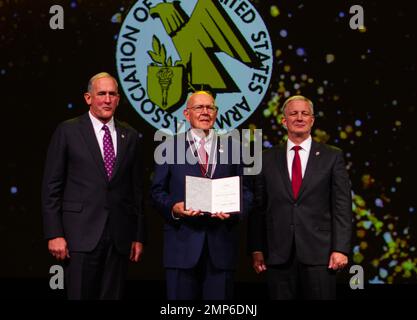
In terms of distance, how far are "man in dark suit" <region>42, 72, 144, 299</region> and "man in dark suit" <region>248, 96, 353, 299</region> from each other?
741 mm

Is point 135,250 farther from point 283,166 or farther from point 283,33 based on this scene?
point 283,33

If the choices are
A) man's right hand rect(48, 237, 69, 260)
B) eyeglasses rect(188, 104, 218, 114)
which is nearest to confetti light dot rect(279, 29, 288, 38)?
eyeglasses rect(188, 104, 218, 114)

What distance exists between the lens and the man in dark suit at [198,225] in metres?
3.45

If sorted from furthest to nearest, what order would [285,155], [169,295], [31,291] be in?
[31,291] < [285,155] < [169,295]

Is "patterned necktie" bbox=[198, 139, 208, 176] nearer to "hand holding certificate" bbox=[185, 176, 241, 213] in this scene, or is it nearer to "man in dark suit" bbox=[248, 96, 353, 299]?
"hand holding certificate" bbox=[185, 176, 241, 213]

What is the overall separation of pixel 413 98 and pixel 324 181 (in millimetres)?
1645

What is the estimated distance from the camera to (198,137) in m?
3.60

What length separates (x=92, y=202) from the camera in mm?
3561

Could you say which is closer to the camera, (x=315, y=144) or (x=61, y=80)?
(x=315, y=144)

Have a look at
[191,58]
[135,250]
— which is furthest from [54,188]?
[191,58]

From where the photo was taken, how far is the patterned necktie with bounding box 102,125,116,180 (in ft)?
11.9

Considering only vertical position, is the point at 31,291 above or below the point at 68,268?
below

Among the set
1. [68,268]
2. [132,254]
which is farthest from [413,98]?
[68,268]

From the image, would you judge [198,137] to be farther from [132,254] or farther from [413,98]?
[413,98]
